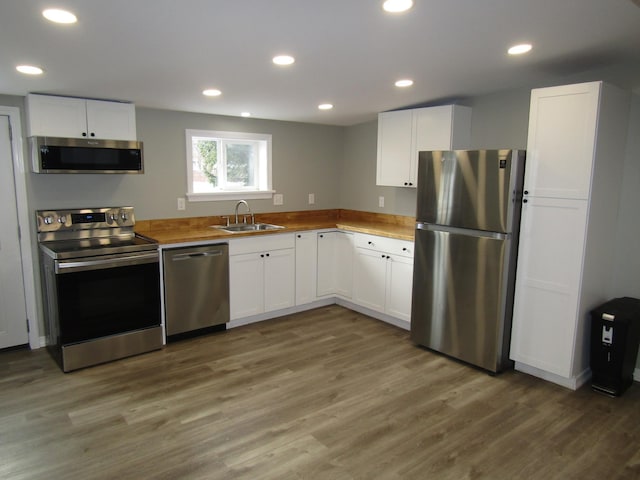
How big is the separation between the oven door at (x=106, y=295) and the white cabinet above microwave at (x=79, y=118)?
1043 millimetres

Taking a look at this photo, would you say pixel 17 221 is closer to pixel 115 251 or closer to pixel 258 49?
pixel 115 251

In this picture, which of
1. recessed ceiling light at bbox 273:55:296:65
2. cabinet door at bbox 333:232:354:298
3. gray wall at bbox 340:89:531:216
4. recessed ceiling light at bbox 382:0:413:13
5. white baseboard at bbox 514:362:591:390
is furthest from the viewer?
cabinet door at bbox 333:232:354:298

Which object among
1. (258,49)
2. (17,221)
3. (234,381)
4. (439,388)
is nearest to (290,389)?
(234,381)

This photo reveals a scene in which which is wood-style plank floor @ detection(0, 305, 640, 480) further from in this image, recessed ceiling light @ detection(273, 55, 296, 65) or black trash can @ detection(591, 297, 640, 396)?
recessed ceiling light @ detection(273, 55, 296, 65)

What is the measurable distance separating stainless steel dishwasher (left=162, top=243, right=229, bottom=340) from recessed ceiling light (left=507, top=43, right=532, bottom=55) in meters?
2.77

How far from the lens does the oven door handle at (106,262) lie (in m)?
3.16

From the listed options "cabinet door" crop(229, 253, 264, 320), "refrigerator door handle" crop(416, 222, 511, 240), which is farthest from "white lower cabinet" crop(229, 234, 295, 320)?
"refrigerator door handle" crop(416, 222, 511, 240)

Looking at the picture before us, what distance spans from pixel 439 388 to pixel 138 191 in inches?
124

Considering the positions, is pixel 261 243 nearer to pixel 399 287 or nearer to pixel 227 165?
pixel 227 165

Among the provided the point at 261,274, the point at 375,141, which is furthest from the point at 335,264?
the point at 375,141

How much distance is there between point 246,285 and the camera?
4246mm

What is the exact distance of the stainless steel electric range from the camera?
3230 mm

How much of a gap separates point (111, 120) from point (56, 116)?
39cm

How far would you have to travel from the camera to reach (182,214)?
174 inches
